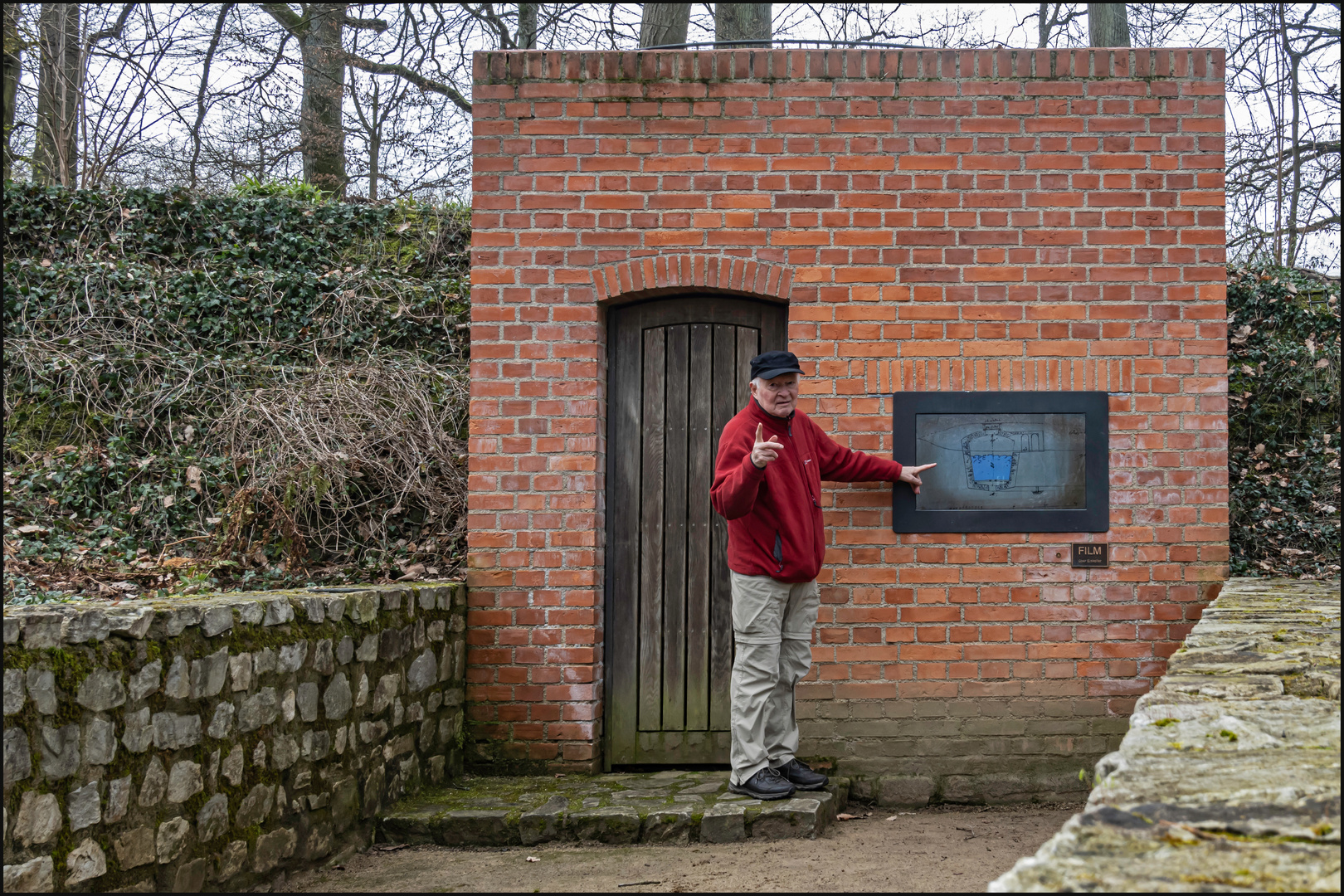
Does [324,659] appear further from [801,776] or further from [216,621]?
[801,776]

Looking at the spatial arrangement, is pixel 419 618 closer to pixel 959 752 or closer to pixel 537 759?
pixel 537 759

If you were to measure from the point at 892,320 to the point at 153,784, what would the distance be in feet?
12.3

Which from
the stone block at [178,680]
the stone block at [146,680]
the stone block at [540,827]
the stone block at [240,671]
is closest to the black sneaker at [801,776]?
the stone block at [540,827]

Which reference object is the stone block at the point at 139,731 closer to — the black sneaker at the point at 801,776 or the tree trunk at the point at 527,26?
the black sneaker at the point at 801,776

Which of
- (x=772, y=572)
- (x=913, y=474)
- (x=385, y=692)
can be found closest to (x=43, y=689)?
(x=385, y=692)

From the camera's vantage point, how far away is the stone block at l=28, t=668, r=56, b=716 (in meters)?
2.58

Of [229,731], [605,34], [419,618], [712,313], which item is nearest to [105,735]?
[229,731]

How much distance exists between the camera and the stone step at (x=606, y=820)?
4.37m

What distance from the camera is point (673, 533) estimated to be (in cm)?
543

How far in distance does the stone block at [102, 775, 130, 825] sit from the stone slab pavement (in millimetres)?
2408

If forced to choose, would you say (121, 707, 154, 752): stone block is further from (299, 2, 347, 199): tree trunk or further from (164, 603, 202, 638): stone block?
(299, 2, 347, 199): tree trunk

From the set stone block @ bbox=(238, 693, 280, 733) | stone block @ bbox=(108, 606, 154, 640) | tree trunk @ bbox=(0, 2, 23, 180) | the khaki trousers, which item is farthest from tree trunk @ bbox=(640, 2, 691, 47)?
stone block @ bbox=(108, 606, 154, 640)

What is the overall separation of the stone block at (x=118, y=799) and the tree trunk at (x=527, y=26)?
31.4 feet

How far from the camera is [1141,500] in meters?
5.15
